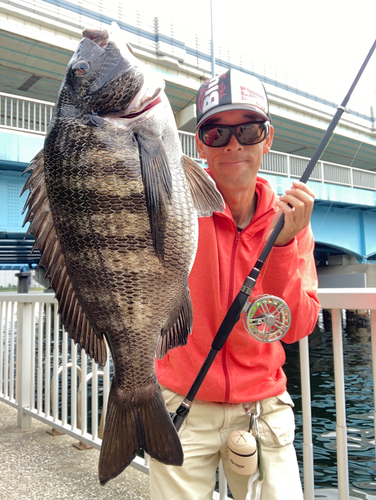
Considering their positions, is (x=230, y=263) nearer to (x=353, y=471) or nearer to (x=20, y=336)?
(x=20, y=336)

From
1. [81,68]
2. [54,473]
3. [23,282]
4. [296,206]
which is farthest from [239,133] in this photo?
[23,282]

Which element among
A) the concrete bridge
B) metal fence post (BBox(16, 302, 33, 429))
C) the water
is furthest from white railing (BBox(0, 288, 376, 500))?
the concrete bridge

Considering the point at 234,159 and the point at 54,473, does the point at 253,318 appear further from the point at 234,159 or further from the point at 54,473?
the point at 54,473

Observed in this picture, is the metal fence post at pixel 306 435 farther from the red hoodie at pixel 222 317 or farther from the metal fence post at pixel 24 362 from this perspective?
the metal fence post at pixel 24 362

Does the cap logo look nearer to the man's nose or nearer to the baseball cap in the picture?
the baseball cap

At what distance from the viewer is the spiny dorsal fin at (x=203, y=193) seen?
1320mm

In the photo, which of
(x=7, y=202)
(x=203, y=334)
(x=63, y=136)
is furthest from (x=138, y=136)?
(x=7, y=202)

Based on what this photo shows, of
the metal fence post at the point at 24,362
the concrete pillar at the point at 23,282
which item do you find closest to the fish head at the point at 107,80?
the metal fence post at the point at 24,362

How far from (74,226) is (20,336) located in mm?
3707

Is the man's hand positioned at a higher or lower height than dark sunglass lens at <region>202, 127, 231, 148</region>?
lower

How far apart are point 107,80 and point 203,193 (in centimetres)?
49

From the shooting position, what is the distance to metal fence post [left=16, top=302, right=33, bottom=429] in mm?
4438

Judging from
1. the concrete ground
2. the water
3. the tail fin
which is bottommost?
the water

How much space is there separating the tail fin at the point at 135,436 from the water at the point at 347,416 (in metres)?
4.56
